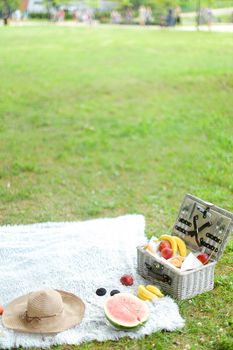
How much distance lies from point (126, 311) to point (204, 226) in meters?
0.96

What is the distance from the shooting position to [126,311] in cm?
347

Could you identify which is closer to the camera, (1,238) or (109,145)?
(1,238)

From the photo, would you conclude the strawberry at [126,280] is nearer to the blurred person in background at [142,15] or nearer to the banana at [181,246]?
the banana at [181,246]

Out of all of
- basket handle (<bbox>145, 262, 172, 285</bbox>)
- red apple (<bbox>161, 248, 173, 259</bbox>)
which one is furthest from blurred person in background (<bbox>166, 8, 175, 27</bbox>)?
basket handle (<bbox>145, 262, 172, 285</bbox>)

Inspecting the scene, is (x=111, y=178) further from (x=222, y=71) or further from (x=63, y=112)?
(x=222, y=71)

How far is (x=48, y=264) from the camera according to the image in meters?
4.26

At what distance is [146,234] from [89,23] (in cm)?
1954

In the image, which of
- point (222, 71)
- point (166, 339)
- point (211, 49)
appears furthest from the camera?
point (211, 49)

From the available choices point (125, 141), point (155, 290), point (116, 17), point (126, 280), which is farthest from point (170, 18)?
point (155, 290)

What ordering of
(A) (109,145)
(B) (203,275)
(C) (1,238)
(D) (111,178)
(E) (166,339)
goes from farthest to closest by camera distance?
(A) (109,145), (D) (111,178), (C) (1,238), (B) (203,275), (E) (166,339)

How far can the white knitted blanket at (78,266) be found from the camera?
3408mm

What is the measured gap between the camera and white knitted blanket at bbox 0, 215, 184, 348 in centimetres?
341

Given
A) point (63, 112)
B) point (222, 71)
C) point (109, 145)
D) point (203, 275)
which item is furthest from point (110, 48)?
point (203, 275)

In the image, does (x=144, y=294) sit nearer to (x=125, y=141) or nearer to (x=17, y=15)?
(x=125, y=141)
